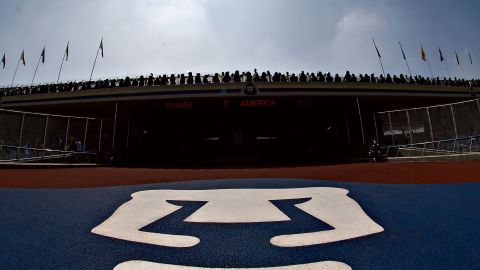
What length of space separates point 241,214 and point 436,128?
640 inches

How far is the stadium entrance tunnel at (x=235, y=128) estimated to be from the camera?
3058cm

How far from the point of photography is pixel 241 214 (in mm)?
4895

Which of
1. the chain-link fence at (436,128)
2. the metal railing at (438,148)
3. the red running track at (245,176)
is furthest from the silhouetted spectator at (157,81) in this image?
the metal railing at (438,148)

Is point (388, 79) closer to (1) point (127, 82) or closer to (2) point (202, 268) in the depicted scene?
(1) point (127, 82)

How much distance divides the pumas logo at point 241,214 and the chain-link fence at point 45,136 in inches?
487

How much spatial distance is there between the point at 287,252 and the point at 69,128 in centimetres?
1757

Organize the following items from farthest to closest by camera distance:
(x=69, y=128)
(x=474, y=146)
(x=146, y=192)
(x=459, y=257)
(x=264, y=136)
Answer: (x=264, y=136) → (x=69, y=128) → (x=474, y=146) → (x=146, y=192) → (x=459, y=257)

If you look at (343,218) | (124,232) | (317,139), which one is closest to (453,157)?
(343,218)

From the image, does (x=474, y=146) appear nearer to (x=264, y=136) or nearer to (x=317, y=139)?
(x=317, y=139)

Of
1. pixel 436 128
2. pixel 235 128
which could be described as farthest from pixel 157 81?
pixel 436 128

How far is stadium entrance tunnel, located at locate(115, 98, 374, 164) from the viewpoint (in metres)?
30.6

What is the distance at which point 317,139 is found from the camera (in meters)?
34.8

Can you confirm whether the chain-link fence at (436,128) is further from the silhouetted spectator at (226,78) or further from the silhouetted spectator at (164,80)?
the silhouetted spectator at (164,80)

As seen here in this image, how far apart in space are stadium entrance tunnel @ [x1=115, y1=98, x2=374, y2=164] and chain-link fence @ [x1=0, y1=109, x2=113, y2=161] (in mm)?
10097
